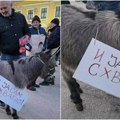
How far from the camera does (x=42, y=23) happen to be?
1884 millimetres

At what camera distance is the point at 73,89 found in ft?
5.88

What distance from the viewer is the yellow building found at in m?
1.80

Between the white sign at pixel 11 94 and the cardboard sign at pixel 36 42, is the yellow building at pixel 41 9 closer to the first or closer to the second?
the cardboard sign at pixel 36 42

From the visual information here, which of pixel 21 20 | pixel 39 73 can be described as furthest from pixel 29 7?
pixel 39 73

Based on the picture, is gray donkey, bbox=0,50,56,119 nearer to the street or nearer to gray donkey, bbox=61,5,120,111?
the street

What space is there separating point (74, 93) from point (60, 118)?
209 millimetres

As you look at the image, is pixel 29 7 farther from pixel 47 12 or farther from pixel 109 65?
pixel 109 65

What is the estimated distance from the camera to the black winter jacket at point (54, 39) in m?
1.79

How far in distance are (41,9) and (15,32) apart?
0.22 m

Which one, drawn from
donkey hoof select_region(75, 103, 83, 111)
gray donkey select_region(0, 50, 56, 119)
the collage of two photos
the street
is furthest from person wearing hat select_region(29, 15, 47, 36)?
donkey hoof select_region(75, 103, 83, 111)

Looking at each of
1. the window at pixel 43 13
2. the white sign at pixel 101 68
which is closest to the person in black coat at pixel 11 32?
the window at pixel 43 13

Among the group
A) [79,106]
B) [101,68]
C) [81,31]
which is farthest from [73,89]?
[81,31]

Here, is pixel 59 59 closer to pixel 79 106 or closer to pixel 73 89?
pixel 73 89

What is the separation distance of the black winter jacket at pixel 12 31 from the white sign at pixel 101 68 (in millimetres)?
467
